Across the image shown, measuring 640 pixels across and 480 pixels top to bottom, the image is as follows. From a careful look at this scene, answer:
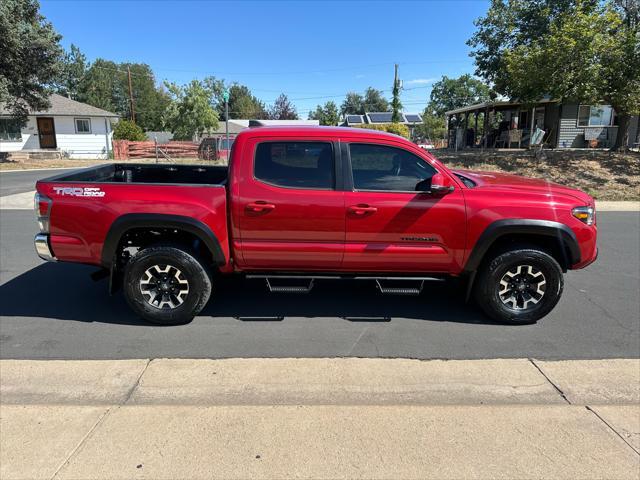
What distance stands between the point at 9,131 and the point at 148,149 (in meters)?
10.4

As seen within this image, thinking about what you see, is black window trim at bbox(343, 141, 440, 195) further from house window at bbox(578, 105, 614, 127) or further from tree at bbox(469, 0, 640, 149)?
house window at bbox(578, 105, 614, 127)

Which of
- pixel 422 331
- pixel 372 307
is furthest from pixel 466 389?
pixel 372 307

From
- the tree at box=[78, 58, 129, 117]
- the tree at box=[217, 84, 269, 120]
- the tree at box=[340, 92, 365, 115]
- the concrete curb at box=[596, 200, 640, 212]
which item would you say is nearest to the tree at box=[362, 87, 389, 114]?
the tree at box=[340, 92, 365, 115]

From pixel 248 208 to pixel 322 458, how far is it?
242 cm

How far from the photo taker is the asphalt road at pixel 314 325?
4.17 meters

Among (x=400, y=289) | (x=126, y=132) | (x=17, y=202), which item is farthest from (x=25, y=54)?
(x=400, y=289)

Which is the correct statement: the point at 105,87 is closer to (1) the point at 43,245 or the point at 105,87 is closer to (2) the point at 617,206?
(2) the point at 617,206

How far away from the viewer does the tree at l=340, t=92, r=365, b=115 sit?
100 meters

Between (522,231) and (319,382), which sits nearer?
(319,382)

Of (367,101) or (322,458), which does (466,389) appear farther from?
(367,101)

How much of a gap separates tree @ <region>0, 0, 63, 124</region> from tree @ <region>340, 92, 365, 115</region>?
7864cm

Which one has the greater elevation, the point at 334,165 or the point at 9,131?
the point at 9,131

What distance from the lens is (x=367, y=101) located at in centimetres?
10144

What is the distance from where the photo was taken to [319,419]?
3.14 meters
